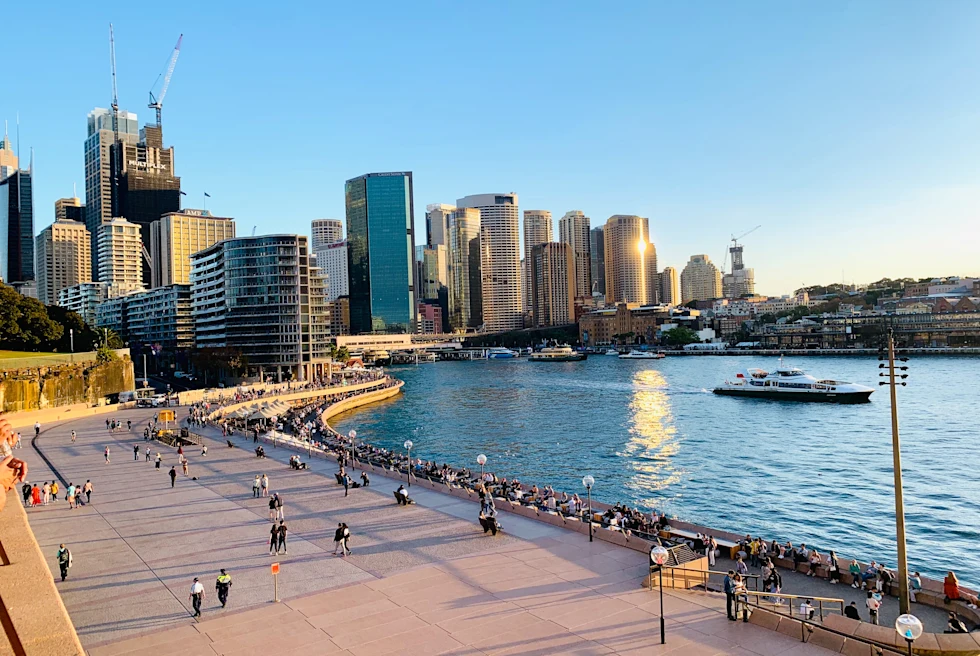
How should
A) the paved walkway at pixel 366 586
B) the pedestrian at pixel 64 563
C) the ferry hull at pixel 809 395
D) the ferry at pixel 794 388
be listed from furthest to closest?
the ferry at pixel 794 388 < the ferry hull at pixel 809 395 < the pedestrian at pixel 64 563 < the paved walkway at pixel 366 586

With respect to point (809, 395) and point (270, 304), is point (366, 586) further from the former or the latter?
point (270, 304)

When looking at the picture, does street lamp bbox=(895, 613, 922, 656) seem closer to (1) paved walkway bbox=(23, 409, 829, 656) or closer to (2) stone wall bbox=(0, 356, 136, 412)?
(1) paved walkway bbox=(23, 409, 829, 656)

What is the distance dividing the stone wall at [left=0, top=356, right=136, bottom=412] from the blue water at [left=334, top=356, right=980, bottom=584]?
28.6m

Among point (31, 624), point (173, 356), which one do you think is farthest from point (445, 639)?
point (173, 356)

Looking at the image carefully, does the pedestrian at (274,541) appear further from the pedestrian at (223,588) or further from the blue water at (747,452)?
the blue water at (747,452)

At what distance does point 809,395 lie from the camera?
8150 cm

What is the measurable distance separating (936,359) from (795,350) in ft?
141

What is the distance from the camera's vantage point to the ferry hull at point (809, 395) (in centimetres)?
7781

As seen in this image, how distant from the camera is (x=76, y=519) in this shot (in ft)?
85.9

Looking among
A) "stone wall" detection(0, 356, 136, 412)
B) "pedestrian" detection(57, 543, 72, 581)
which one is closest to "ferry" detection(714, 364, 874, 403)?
"stone wall" detection(0, 356, 136, 412)

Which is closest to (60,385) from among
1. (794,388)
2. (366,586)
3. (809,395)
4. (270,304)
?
(270,304)

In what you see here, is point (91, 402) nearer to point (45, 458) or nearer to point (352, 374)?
point (45, 458)

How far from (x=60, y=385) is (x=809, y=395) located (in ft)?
275

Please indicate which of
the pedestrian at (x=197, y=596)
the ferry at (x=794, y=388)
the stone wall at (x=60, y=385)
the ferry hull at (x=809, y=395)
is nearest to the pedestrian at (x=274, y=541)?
the pedestrian at (x=197, y=596)
